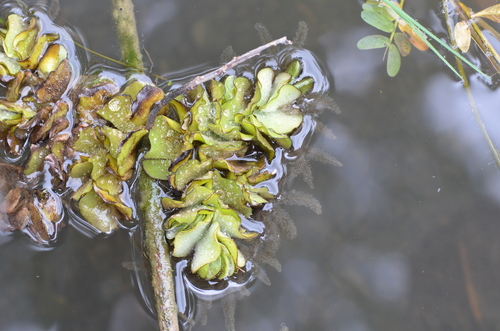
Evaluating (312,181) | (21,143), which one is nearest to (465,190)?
(312,181)

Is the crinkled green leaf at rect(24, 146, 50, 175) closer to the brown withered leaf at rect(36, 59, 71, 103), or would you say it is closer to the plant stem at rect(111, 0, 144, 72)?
the brown withered leaf at rect(36, 59, 71, 103)

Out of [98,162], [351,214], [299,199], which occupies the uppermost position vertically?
[98,162]

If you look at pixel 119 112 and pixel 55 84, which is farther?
pixel 55 84

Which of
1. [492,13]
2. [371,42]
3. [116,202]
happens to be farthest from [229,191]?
[492,13]

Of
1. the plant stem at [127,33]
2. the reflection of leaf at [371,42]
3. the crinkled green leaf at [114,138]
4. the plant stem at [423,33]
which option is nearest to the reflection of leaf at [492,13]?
the plant stem at [423,33]

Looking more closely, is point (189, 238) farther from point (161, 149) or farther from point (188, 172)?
point (161, 149)

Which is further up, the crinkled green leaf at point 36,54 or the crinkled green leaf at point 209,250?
the crinkled green leaf at point 36,54

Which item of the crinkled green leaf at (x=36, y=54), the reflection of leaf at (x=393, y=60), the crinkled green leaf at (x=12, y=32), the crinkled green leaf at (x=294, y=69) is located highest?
the crinkled green leaf at (x=12, y=32)

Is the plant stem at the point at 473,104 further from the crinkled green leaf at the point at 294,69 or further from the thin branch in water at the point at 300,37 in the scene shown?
the crinkled green leaf at the point at 294,69
